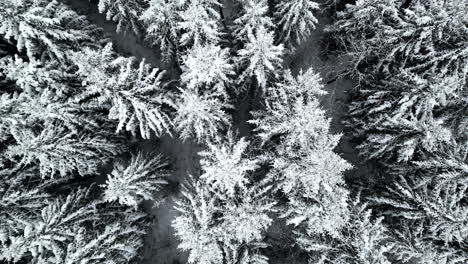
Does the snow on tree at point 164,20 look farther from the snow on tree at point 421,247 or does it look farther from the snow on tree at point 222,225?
the snow on tree at point 421,247

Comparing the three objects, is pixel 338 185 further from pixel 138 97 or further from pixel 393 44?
pixel 138 97

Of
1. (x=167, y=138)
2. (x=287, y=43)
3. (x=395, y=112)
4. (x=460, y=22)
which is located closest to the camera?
(x=460, y=22)

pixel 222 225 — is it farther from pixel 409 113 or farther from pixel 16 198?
pixel 409 113

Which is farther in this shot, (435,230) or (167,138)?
(167,138)

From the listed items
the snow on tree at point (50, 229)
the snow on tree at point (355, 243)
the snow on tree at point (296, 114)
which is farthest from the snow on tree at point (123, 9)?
the snow on tree at point (355, 243)

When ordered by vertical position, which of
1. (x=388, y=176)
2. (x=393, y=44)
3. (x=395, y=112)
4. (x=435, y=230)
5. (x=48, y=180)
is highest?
(x=393, y=44)

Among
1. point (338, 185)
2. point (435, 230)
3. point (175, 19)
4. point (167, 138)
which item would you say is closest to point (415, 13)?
point (338, 185)

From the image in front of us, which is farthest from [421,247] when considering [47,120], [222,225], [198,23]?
[47,120]
